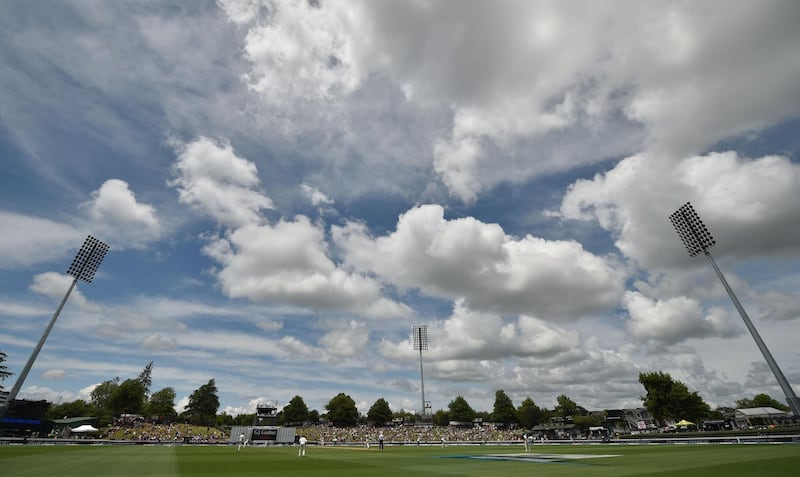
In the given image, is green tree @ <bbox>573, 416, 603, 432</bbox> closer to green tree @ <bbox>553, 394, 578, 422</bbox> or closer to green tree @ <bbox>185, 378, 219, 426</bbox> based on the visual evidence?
green tree @ <bbox>553, 394, 578, 422</bbox>

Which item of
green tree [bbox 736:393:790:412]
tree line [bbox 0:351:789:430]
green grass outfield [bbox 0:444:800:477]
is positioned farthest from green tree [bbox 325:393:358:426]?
green tree [bbox 736:393:790:412]

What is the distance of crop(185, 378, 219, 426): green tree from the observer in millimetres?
133375

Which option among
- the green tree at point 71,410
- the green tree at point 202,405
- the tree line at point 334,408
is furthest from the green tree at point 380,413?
the green tree at point 71,410

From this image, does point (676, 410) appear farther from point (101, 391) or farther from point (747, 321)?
point (101, 391)

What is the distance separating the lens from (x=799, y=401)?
37188mm

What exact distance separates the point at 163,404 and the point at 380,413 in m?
84.6

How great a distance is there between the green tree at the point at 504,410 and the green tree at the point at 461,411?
473 inches

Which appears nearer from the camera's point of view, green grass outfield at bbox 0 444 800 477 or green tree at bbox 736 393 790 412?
green grass outfield at bbox 0 444 800 477

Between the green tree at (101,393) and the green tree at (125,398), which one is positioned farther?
the green tree at (101,393)

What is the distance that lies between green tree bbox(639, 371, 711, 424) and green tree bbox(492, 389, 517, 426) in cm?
6552

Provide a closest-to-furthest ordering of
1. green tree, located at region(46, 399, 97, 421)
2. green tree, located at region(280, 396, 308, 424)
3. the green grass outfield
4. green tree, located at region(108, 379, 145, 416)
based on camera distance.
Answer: the green grass outfield
green tree, located at region(108, 379, 145, 416)
green tree, located at region(46, 399, 97, 421)
green tree, located at region(280, 396, 308, 424)

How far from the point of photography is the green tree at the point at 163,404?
450 feet

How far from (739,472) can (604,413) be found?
16200 cm

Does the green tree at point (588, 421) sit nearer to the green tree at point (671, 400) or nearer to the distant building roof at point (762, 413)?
the distant building roof at point (762, 413)
